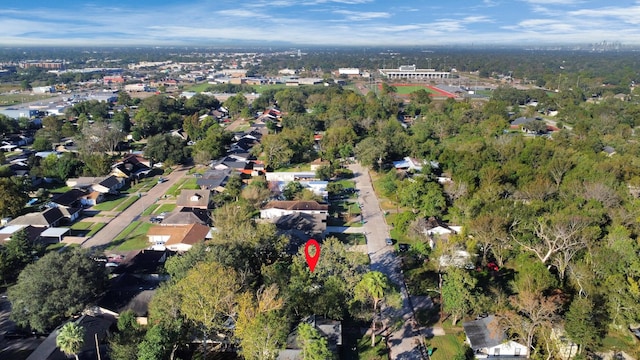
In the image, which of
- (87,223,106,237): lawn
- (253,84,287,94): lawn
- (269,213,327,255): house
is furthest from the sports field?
(87,223,106,237): lawn

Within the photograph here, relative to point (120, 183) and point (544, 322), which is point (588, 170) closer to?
point (544, 322)

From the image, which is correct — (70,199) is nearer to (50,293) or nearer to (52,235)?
(52,235)

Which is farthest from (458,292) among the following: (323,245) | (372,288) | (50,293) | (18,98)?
(18,98)

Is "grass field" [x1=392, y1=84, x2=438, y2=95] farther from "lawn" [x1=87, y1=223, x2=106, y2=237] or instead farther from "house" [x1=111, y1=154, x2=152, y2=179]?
"lawn" [x1=87, y1=223, x2=106, y2=237]

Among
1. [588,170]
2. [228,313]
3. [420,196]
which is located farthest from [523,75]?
[228,313]

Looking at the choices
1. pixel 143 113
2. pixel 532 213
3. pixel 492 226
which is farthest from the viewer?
pixel 143 113

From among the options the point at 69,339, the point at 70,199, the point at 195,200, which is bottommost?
the point at 70,199

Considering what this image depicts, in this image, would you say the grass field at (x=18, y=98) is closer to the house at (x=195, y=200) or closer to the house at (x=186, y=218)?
the house at (x=195, y=200)
